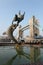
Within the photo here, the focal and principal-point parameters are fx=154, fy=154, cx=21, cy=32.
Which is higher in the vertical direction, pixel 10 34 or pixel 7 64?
pixel 10 34

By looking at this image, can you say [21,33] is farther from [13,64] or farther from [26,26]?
[13,64]

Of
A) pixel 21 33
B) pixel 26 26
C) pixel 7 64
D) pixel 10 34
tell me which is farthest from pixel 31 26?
pixel 7 64

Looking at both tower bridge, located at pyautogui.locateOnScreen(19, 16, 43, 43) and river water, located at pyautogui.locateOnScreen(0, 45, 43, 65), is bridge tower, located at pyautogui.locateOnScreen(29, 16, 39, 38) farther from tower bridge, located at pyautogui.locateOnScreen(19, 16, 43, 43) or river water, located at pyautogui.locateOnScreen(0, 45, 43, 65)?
river water, located at pyautogui.locateOnScreen(0, 45, 43, 65)

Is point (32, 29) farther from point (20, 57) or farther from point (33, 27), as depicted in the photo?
point (20, 57)

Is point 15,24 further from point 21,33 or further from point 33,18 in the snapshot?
point 21,33

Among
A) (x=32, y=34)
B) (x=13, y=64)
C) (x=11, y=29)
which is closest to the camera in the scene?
(x=13, y=64)

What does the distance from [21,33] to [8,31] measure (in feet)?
85.9

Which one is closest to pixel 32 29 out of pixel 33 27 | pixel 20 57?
pixel 33 27

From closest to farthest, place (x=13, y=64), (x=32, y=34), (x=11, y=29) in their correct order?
(x=13, y=64) < (x=11, y=29) < (x=32, y=34)

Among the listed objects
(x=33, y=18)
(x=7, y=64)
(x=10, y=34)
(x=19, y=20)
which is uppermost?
(x=33, y=18)

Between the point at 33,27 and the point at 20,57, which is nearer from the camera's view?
the point at 20,57

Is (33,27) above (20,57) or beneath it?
above

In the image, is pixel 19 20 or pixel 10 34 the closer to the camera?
pixel 19 20

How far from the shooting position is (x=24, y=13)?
2889 cm
